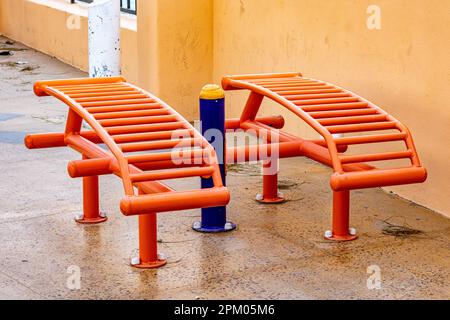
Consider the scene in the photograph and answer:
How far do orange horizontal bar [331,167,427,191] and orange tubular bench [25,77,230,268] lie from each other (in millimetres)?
734

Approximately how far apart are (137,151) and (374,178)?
1.46 m

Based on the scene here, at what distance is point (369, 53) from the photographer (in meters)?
7.72

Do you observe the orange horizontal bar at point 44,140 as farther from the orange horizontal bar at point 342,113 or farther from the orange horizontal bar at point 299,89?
the orange horizontal bar at point 342,113

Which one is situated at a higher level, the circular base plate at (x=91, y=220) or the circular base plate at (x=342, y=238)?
the circular base plate at (x=91, y=220)

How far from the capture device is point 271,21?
29.6 feet

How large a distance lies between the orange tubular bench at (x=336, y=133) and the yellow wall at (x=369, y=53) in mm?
585

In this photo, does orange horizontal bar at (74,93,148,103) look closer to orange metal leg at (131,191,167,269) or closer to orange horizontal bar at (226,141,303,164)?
orange horizontal bar at (226,141,303,164)

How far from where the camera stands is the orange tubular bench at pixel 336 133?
5961 millimetres

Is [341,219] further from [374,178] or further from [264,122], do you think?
[264,122]

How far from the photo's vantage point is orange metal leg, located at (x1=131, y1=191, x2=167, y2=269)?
5750mm

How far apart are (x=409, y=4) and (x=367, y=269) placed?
2.34 meters

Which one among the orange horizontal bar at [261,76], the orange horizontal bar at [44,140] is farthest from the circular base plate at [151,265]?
the orange horizontal bar at [261,76]
